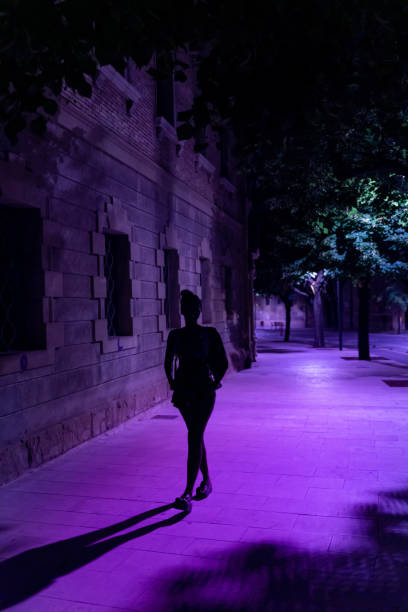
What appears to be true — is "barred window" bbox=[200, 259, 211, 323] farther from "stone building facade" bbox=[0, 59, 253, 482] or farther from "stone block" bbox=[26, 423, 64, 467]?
"stone block" bbox=[26, 423, 64, 467]

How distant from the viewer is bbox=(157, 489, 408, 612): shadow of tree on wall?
10.9ft

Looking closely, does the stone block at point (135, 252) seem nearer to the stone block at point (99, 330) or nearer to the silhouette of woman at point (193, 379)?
the stone block at point (99, 330)

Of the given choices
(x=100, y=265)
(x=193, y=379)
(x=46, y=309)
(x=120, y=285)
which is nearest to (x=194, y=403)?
(x=193, y=379)

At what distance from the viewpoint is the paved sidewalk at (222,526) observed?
3.50 meters

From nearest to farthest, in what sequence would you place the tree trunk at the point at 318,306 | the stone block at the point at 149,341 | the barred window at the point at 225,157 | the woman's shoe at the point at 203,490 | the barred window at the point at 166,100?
the woman's shoe at the point at 203,490
the stone block at the point at 149,341
the barred window at the point at 166,100
the barred window at the point at 225,157
the tree trunk at the point at 318,306

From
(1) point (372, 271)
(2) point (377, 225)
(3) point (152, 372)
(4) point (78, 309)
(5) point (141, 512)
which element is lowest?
(5) point (141, 512)

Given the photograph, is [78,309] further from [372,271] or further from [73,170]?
[372,271]

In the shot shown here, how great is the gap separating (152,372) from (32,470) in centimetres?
436

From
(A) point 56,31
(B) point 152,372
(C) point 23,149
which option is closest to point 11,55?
(A) point 56,31

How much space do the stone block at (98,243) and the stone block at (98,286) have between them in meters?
0.39

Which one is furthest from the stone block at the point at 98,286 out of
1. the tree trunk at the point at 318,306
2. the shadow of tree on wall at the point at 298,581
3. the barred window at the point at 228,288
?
the tree trunk at the point at 318,306

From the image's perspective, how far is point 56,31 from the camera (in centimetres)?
365

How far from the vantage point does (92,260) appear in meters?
8.27

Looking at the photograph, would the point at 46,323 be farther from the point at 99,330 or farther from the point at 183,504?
the point at 183,504
